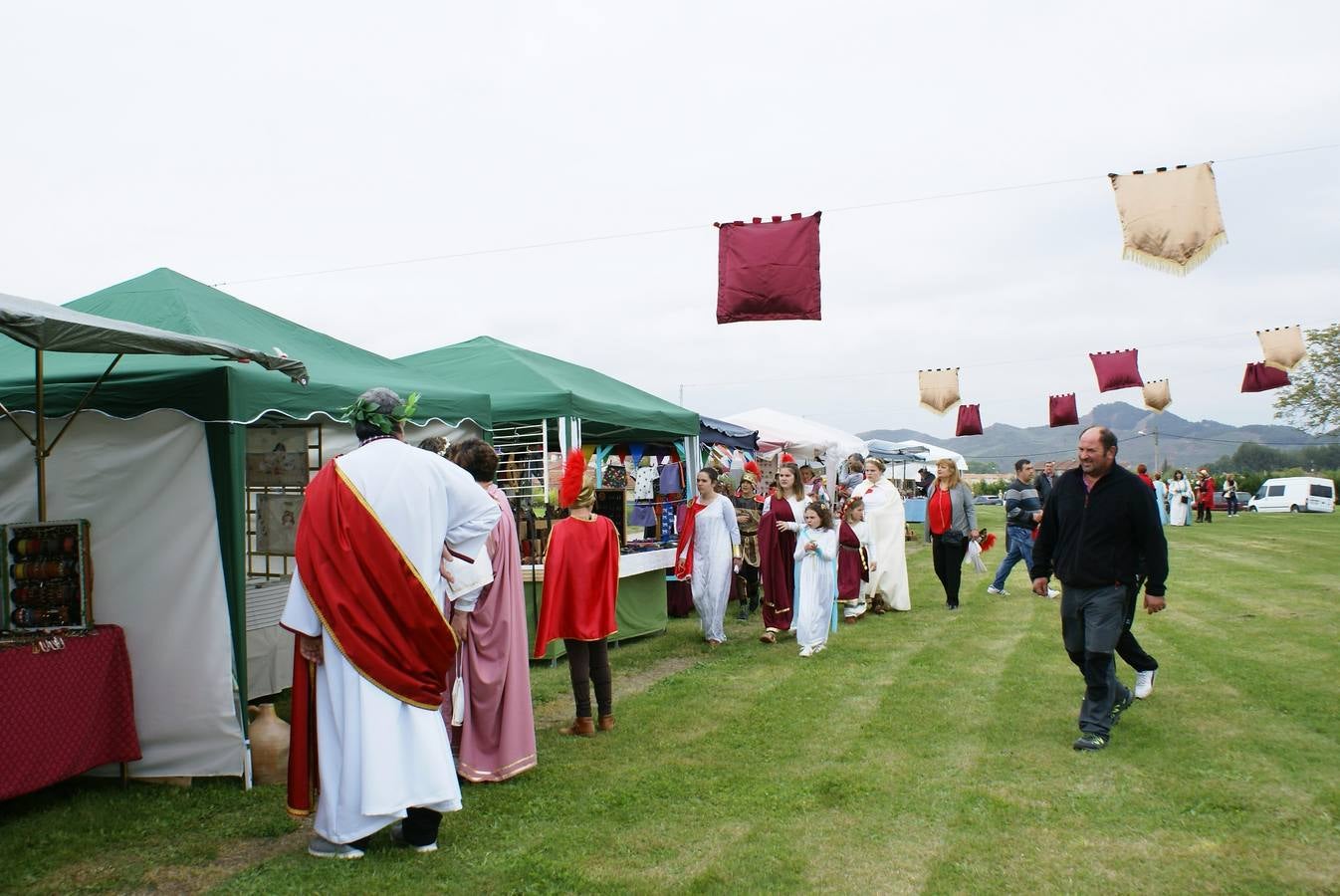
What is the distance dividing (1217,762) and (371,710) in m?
4.12

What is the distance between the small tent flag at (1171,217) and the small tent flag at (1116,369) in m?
14.6

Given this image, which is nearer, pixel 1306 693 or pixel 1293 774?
pixel 1293 774

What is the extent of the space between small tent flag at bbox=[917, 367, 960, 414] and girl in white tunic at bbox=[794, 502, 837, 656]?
53.1ft

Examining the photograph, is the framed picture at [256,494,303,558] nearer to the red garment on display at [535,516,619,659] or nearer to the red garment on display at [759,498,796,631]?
the red garment on display at [535,516,619,659]

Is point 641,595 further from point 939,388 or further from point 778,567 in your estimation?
point 939,388

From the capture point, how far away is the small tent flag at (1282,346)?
17609 mm

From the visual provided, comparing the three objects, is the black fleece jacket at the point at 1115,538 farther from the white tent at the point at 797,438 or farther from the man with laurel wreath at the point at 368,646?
the white tent at the point at 797,438

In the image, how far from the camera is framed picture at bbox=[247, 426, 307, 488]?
21.2 feet

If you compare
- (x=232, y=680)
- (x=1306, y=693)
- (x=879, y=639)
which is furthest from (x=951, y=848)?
(x=879, y=639)

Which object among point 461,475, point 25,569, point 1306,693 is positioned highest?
point 461,475

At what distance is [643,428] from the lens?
10.3 m

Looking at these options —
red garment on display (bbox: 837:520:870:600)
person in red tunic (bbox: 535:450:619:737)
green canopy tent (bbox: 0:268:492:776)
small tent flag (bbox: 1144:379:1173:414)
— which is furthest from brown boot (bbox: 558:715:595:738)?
small tent flag (bbox: 1144:379:1173:414)

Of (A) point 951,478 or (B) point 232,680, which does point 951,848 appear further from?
(A) point 951,478

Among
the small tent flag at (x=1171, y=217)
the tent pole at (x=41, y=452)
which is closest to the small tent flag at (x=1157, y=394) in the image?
the small tent flag at (x=1171, y=217)
